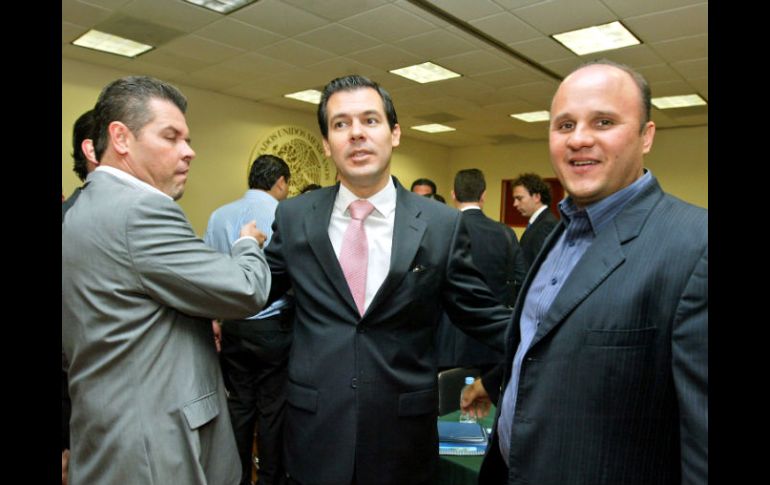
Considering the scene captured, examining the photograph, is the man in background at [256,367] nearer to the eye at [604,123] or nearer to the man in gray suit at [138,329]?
the man in gray suit at [138,329]

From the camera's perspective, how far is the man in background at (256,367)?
2844 millimetres

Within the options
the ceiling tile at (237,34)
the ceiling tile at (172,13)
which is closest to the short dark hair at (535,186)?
the ceiling tile at (237,34)

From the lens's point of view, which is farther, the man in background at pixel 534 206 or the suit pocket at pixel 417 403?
the man in background at pixel 534 206

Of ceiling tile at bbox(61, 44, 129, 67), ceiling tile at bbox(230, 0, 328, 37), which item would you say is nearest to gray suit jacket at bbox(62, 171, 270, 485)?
ceiling tile at bbox(230, 0, 328, 37)

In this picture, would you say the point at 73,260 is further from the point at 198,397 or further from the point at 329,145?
the point at 329,145

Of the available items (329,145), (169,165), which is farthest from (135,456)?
(329,145)

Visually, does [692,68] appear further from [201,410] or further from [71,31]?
[71,31]

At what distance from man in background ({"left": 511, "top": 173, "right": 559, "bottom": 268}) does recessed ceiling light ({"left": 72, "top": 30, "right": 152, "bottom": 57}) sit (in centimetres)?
436

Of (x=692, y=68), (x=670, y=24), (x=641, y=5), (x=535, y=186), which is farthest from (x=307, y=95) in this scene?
(x=692, y=68)

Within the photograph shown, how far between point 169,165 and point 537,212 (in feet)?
14.1

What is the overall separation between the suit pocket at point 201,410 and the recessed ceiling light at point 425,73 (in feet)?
17.3

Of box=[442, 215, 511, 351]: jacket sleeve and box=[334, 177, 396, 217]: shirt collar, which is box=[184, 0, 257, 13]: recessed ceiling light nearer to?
box=[334, 177, 396, 217]: shirt collar

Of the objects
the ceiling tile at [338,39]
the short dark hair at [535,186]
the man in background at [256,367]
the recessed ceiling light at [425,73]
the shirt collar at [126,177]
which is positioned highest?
the recessed ceiling light at [425,73]

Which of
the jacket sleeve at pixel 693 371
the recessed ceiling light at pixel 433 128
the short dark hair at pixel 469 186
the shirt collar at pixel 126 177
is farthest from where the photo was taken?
the recessed ceiling light at pixel 433 128
